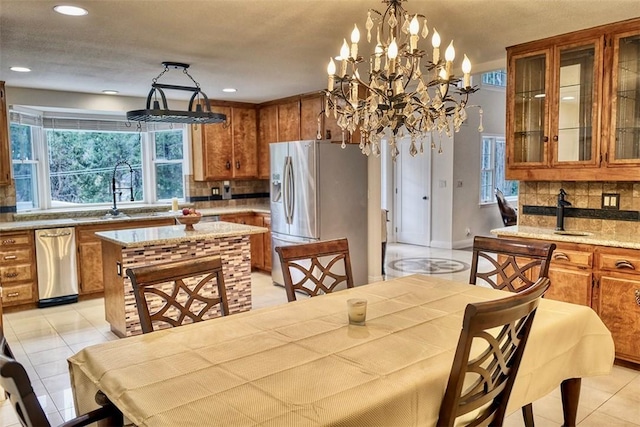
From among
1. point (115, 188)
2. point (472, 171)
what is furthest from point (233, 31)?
point (472, 171)

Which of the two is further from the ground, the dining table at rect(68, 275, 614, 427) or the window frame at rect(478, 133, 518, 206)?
the window frame at rect(478, 133, 518, 206)

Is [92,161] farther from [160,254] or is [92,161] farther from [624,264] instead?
[624,264]

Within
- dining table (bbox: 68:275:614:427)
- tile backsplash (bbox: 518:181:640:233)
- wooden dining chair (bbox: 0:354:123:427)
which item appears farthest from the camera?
tile backsplash (bbox: 518:181:640:233)

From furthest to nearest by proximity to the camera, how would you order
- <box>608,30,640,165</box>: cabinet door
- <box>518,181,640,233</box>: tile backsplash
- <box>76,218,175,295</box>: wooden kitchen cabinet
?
<box>76,218,175,295</box>: wooden kitchen cabinet, <box>518,181,640,233</box>: tile backsplash, <box>608,30,640,165</box>: cabinet door

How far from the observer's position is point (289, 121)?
248 inches

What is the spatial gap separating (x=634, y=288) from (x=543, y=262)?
3.32 feet

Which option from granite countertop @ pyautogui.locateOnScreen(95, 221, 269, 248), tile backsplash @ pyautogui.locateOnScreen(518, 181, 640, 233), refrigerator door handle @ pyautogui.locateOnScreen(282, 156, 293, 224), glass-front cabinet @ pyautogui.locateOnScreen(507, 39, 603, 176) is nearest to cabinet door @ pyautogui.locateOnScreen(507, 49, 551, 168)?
glass-front cabinet @ pyautogui.locateOnScreen(507, 39, 603, 176)

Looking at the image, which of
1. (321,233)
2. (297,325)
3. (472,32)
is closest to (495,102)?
(321,233)

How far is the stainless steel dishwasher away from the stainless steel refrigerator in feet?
7.28

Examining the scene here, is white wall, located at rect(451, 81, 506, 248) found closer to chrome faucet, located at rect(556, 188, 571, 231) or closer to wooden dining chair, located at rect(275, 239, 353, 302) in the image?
chrome faucet, located at rect(556, 188, 571, 231)

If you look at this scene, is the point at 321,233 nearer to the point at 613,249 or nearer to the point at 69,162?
the point at 613,249

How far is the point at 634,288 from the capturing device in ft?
10.0

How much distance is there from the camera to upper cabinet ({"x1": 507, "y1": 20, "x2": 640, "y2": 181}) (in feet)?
10.8

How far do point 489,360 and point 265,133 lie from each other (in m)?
5.56
